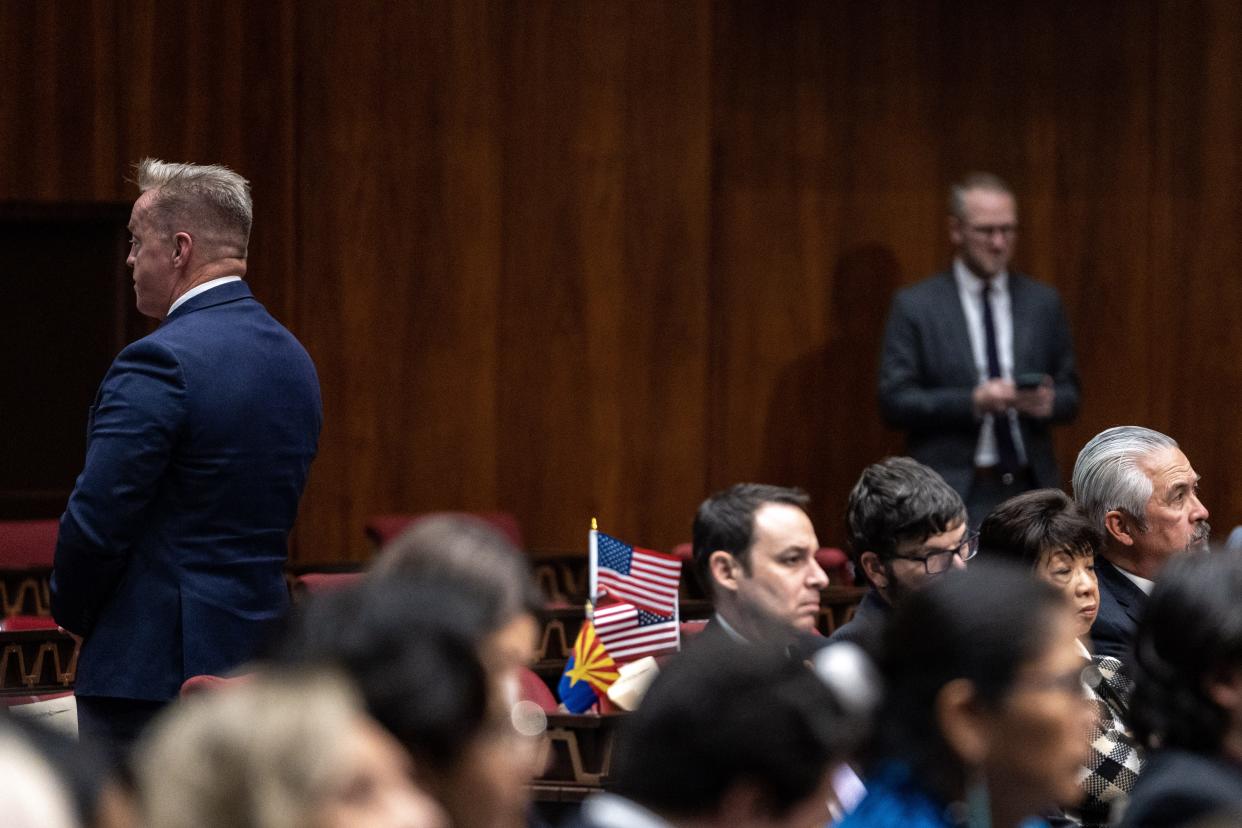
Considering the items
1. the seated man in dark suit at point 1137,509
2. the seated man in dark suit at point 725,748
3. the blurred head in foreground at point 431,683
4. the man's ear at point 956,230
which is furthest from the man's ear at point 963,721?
the man's ear at point 956,230

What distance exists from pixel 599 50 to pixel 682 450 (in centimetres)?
161

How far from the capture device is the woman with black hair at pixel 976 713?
2.30 m

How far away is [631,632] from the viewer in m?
4.12

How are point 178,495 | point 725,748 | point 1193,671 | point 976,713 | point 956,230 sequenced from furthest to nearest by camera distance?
point 956,230
point 178,495
point 1193,671
point 976,713
point 725,748

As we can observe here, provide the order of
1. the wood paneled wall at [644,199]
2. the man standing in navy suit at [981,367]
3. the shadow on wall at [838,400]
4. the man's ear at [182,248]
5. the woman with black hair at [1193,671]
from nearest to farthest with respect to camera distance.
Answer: the woman with black hair at [1193,671] < the man's ear at [182,248] < the man standing in navy suit at [981,367] < the wood paneled wall at [644,199] < the shadow on wall at [838,400]

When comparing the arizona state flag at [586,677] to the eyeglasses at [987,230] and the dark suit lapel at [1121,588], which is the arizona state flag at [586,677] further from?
the eyeglasses at [987,230]

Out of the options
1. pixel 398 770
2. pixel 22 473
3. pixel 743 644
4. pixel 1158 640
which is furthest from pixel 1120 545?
pixel 22 473

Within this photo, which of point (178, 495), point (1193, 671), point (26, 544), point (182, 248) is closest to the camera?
point (1193, 671)

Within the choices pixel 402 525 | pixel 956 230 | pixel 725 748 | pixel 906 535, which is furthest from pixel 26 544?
pixel 725 748

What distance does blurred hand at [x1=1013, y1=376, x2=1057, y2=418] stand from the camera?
6.62 metres

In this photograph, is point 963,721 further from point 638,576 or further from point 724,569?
point 638,576

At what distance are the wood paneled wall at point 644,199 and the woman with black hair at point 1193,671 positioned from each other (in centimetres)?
488

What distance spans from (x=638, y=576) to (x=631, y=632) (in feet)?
1.38

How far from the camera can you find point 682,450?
7598mm
